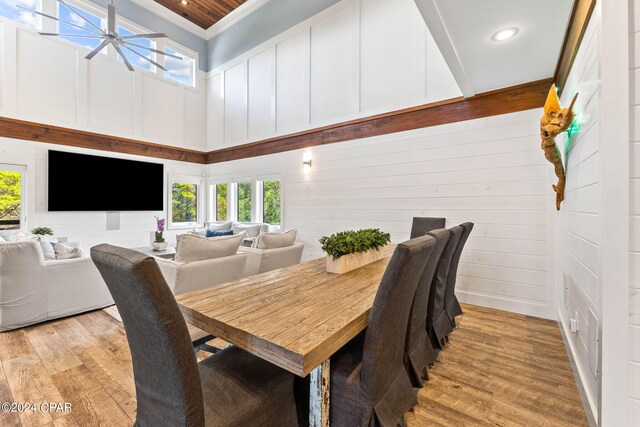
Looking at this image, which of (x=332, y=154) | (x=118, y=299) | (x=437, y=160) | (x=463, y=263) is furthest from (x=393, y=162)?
(x=118, y=299)

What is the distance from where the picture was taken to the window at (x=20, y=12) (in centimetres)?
444

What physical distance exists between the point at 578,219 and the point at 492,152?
167 centimetres

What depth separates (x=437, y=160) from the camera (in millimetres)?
3789

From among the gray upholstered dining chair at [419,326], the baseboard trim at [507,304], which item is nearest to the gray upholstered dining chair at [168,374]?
the gray upholstered dining chair at [419,326]

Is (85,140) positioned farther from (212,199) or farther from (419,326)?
(419,326)

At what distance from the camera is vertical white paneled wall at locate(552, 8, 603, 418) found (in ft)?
4.75

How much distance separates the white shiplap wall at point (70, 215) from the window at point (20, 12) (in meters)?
1.96

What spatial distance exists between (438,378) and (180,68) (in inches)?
314

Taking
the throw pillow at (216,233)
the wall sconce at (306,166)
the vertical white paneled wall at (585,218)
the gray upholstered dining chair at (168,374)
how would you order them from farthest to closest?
the throw pillow at (216,233) → the wall sconce at (306,166) → the vertical white paneled wall at (585,218) → the gray upholstered dining chair at (168,374)

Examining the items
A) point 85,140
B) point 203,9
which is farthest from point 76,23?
point 203,9

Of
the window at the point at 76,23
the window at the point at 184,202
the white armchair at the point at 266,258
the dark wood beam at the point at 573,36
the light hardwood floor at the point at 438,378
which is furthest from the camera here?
the window at the point at 184,202

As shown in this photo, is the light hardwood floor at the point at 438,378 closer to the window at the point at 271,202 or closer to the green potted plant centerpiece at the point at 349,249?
the green potted plant centerpiece at the point at 349,249

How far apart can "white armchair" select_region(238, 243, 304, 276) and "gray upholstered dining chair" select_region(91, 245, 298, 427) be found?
6.25 feet

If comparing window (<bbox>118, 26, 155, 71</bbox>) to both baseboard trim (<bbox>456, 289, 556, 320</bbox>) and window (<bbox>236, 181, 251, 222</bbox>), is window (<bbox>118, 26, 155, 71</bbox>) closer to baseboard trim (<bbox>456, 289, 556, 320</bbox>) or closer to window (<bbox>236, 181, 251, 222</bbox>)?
window (<bbox>236, 181, 251, 222</bbox>)
